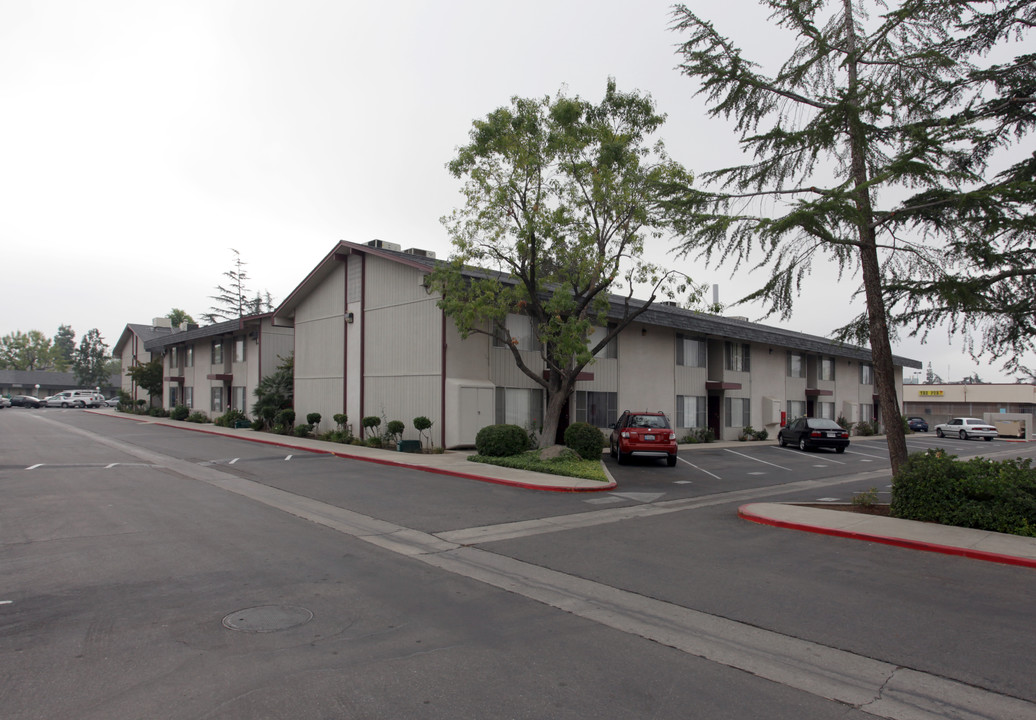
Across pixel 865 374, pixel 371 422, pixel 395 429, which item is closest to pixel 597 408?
pixel 395 429

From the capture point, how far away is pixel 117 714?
3949 millimetres

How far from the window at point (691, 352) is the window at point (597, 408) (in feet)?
18.2

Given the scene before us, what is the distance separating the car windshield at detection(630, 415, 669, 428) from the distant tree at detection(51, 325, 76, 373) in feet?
471

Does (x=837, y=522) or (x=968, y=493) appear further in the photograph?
(x=837, y=522)

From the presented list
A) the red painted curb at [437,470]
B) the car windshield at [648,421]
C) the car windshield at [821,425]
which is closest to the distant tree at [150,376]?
the red painted curb at [437,470]

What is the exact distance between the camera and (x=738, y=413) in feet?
112

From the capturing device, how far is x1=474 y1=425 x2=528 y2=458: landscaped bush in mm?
19250

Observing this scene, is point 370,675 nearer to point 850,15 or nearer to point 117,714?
point 117,714

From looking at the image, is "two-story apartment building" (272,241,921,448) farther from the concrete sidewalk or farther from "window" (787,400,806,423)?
the concrete sidewalk

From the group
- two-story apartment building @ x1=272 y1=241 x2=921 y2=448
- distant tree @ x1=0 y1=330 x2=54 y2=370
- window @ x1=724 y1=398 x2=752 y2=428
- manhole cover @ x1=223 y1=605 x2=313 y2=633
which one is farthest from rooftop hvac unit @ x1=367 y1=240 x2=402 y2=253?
distant tree @ x1=0 y1=330 x2=54 y2=370

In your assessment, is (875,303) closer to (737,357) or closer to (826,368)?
(737,357)

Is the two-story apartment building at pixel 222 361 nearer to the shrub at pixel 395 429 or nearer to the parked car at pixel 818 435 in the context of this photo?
the shrub at pixel 395 429

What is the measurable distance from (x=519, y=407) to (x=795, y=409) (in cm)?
2188

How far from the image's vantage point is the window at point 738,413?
33.4m
